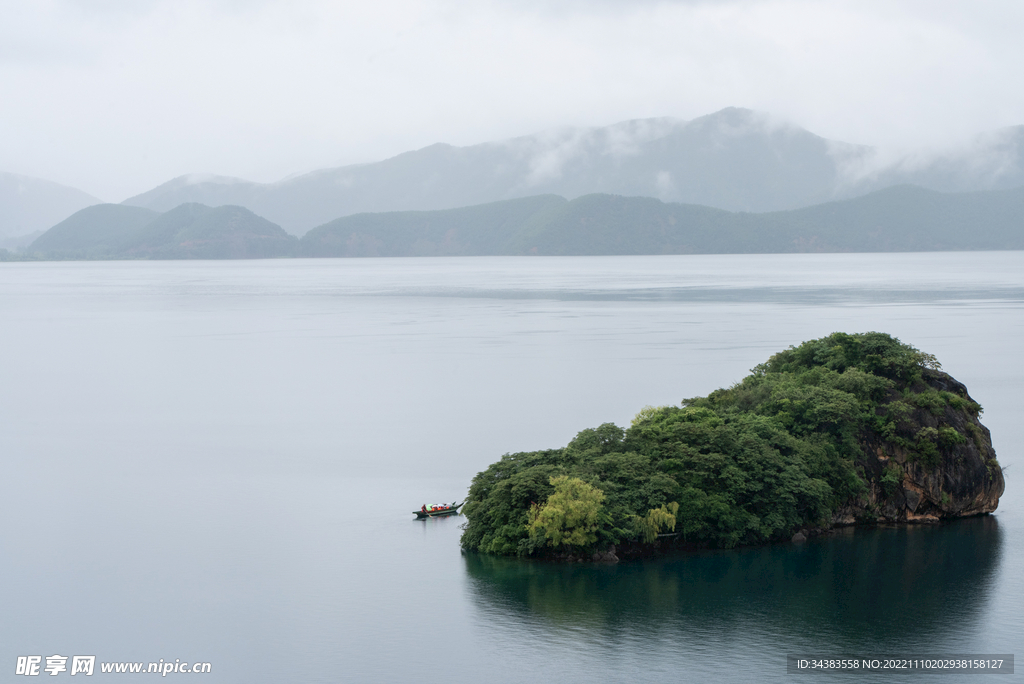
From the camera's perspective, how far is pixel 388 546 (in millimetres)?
38344

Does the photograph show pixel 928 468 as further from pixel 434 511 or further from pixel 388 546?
A: pixel 388 546

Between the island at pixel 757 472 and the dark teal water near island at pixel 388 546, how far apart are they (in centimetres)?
82

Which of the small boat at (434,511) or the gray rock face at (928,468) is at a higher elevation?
the gray rock face at (928,468)

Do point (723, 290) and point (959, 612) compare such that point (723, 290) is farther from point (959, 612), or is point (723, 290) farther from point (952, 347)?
point (959, 612)

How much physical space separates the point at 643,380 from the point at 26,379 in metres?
45.2

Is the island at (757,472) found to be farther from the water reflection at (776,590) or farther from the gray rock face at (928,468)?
the water reflection at (776,590)

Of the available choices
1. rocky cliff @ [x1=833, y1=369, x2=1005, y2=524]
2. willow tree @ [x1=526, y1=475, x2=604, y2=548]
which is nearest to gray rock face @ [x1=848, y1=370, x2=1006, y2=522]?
rocky cliff @ [x1=833, y1=369, x2=1005, y2=524]

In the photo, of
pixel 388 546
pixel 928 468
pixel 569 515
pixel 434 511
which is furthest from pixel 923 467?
pixel 388 546

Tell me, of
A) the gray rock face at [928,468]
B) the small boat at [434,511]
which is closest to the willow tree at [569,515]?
the small boat at [434,511]

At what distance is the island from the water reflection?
864 millimetres

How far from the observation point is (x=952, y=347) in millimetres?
92250

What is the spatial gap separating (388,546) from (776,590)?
507 inches

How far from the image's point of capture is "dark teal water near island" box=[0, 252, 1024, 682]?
99.0 ft

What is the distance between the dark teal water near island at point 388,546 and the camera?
30.2 meters
